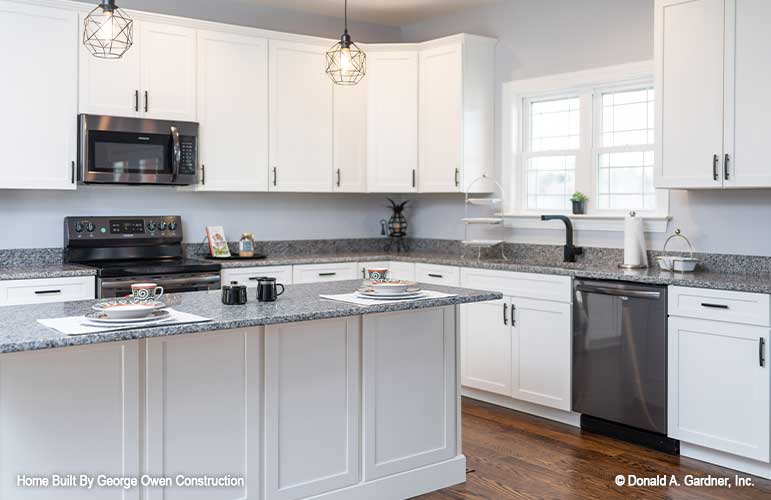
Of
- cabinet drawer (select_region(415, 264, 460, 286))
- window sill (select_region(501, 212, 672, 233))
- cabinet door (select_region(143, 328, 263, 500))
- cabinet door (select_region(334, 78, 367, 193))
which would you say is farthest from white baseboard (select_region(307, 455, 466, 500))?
cabinet door (select_region(334, 78, 367, 193))

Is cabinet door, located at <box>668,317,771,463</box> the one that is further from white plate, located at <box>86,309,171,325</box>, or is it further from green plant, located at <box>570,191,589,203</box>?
white plate, located at <box>86,309,171,325</box>

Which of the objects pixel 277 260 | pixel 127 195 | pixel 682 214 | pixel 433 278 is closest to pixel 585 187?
pixel 682 214

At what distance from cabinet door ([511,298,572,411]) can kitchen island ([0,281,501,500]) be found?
115cm

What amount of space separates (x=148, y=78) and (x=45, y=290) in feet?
4.75

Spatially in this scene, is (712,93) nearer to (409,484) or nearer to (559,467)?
(559,467)

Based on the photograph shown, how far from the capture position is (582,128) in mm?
4938

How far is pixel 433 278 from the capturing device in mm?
5180

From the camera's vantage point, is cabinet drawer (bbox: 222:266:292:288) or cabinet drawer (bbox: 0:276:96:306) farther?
cabinet drawer (bbox: 222:266:292:288)

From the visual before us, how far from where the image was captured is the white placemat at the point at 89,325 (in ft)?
7.51

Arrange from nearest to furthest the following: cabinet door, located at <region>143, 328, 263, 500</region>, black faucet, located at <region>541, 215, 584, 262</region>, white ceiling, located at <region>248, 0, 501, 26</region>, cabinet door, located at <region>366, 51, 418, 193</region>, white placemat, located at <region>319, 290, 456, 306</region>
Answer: cabinet door, located at <region>143, 328, 263, 500</region> < white placemat, located at <region>319, 290, 456, 306</region> < black faucet, located at <region>541, 215, 584, 262</region> < white ceiling, located at <region>248, 0, 501, 26</region> < cabinet door, located at <region>366, 51, 418, 193</region>

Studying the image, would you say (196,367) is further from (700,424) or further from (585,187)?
(585,187)

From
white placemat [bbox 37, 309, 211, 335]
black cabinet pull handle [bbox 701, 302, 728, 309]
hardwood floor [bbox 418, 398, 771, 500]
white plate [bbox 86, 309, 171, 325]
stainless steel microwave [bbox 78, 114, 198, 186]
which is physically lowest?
hardwood floor [bbox 418, 398, 771, 500]

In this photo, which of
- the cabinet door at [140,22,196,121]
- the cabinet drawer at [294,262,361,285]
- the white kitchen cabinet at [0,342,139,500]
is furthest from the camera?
the cabinet drawer at [294,262,361,285]

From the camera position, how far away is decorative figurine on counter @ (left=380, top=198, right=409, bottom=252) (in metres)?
6.01
